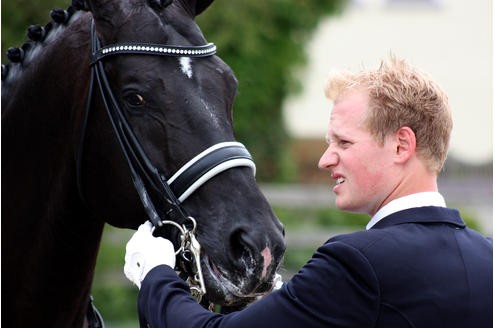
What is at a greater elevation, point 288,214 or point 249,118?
point 249,118

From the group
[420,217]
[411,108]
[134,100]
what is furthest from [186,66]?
[420,217]

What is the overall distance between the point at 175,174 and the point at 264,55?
1117cm

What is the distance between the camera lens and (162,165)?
3146 millimetres

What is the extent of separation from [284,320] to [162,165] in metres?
0.95

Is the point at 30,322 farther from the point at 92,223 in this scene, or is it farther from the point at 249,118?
the point at 249,118

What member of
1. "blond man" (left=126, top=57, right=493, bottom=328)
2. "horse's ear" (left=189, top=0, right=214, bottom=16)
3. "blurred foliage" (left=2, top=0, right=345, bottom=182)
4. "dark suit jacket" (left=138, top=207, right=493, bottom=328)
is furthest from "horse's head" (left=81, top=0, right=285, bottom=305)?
"blurred foliage" (left=2, top=0, right=345, bottom=182)

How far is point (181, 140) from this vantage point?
312cm

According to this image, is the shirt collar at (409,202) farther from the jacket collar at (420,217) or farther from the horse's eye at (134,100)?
the horse's eye at (134,100)

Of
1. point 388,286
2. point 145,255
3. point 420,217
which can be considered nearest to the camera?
point 388,286

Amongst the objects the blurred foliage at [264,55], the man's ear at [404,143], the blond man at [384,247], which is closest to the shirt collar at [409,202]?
the blond man at [384,247]

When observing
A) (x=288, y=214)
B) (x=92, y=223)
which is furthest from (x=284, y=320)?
(x=288, y=214)

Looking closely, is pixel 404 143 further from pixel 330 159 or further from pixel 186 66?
pixel 186 66

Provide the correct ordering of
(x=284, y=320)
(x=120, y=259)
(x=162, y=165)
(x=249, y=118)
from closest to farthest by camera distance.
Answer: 1. (x=284, y=320)
2. (x=162, y=165)
3. (x=120, y=259)
4. (x=249, y=118)

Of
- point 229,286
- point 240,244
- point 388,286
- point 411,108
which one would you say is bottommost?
point 229,286
